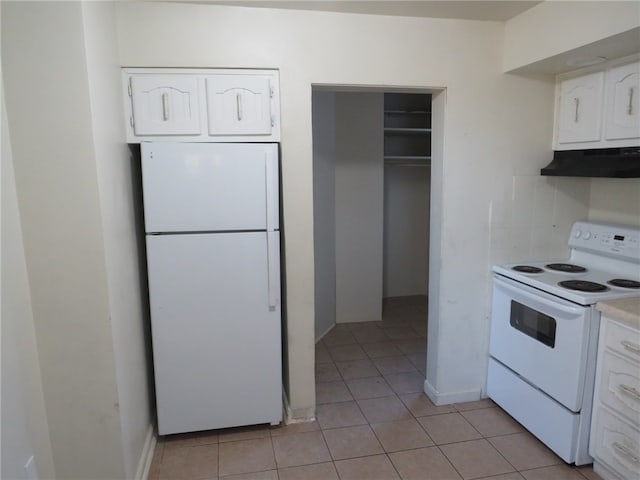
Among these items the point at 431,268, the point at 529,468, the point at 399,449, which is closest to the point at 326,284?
the point at 431,268

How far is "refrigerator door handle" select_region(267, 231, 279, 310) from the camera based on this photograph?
7.42ft

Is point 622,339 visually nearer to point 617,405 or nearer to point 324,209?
point 617,405

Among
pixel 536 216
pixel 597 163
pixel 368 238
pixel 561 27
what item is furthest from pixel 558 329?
pixel 368 238

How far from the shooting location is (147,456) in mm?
2201

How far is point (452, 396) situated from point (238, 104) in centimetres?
222

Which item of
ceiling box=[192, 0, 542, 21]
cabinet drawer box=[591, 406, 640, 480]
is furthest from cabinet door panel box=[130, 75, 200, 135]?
cabinet drawer box=[591, 406, 640, 480]

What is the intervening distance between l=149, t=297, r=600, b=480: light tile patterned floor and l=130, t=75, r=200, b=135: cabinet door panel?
5.67ft

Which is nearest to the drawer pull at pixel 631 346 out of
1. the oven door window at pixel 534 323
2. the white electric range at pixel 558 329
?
the white electric range at pixel 558 329

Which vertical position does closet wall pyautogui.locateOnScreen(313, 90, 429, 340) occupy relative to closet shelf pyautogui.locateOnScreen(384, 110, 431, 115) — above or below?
below

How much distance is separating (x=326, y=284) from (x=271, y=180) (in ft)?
6.27

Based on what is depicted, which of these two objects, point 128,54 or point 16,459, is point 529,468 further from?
point 128,54

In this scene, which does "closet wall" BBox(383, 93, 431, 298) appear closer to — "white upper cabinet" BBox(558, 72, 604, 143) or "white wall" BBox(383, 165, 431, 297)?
"white wall" BBox(383, 165, 431, 297)

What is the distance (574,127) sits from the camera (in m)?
2.46

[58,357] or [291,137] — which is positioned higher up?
[291,137]
